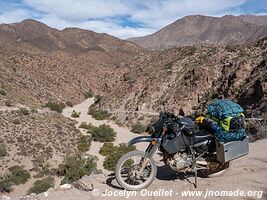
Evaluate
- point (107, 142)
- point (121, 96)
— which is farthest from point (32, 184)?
point (121, 96)

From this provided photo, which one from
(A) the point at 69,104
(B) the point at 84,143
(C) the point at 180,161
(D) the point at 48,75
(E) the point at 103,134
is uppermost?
(C) the point at 180,161

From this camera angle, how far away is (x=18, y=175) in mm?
22812

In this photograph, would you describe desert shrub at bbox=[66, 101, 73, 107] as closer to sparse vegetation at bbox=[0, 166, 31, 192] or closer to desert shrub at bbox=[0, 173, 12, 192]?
sparse vegetation at bbox=[0, 166, 31, 192]

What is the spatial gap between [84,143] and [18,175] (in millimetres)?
10750

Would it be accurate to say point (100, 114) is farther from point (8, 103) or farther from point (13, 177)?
point (13, 177)

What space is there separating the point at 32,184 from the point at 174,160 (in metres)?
18.3

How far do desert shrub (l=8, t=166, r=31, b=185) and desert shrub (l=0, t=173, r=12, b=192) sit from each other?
287 millimetres

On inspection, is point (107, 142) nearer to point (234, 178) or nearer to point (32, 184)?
point (32, 184)

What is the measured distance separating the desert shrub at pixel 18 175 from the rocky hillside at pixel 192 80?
14589mm

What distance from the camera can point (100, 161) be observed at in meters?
27.1

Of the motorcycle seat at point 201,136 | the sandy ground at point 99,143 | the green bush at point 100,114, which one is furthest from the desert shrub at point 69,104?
the motorcycle seat at point 201,136

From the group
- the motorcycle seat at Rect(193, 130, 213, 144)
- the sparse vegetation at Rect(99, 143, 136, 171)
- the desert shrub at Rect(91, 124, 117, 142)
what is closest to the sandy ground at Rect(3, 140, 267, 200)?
the motorcycle seat at Rect(193, 130, 213, 144)

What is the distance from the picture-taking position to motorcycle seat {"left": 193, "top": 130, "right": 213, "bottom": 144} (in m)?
6.32

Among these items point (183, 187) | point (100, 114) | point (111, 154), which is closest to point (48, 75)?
point (100, 114)
